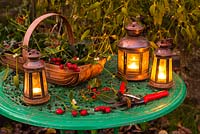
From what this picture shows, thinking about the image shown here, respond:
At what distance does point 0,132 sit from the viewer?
2834mm

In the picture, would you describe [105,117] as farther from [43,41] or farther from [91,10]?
[91,10]

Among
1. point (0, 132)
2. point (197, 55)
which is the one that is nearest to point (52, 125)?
point (0, 132)

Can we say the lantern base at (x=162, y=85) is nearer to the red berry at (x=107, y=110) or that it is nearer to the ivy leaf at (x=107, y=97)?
the ivy leaf at (x=107, y=97)

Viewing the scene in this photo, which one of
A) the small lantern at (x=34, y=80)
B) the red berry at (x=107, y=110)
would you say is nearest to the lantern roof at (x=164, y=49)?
the red berry at (x=107, y=110)

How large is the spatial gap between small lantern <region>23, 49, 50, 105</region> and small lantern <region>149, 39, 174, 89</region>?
1.61 ft

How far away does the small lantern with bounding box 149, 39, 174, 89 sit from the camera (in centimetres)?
181

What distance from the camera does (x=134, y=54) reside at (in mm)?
1880

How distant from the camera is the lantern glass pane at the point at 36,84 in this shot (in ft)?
5.40

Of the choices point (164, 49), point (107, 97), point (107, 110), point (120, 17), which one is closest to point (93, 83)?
point (107, 97)

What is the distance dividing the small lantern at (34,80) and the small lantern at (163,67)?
491mm

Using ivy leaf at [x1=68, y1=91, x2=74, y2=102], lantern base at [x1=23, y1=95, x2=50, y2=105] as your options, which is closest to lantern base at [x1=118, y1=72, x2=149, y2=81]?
ivy leaf at [x1=68, y1=91, x2=74, y2=102]

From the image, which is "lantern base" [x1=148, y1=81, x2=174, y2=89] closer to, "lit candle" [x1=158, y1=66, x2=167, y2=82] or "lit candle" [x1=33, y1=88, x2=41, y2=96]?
"lit candle" [x1=158, y1=66, x2=167, y2=82]

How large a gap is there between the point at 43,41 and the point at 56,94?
31 centimetres

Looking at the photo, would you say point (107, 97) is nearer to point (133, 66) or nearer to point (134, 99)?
point (134, 99)
